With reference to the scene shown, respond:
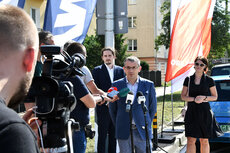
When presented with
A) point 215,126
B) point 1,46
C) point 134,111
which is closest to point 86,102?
point 134,111

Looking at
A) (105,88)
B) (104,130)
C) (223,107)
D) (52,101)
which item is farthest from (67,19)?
(223,107)

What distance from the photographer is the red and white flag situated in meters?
6.79

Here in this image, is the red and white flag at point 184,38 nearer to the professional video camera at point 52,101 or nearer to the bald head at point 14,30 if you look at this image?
the professional video camera at point 52,101

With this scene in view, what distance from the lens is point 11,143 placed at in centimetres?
102

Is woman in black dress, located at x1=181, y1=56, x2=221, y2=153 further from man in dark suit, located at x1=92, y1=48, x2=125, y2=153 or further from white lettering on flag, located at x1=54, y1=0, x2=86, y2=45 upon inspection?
white lettering on flag, located at x1=54, y1=0, x2=86, y2=45

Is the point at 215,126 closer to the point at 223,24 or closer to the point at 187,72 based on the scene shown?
the point at 187,72

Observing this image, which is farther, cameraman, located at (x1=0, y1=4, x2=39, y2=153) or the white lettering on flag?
the white lettering on flag

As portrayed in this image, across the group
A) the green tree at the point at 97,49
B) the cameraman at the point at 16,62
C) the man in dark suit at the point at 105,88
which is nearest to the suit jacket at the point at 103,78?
the man in dark suit at the point at 105,88

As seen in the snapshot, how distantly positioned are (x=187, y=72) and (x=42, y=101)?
588 cm

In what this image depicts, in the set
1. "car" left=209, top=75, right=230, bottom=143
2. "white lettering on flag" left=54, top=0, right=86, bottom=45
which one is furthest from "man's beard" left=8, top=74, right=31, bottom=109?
"car" left=209, top=75, right=230, bottom=143

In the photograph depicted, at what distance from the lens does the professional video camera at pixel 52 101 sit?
1.61m

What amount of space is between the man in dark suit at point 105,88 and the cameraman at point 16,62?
13.0 ft

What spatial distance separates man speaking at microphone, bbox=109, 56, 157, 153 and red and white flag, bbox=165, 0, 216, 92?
2375 millimetres

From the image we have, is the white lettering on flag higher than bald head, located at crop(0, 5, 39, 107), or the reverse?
the white lettering on flag
